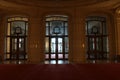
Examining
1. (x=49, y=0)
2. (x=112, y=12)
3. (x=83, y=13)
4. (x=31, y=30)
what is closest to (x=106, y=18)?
(x=112, y=12)

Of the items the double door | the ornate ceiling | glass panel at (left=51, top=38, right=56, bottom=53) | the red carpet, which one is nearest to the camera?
the red carpet

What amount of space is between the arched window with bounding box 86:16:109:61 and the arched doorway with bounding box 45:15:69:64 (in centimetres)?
247

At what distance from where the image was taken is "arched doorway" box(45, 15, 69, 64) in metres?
20.9

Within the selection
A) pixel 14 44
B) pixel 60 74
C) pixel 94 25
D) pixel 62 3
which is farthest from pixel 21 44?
pixel 60 74

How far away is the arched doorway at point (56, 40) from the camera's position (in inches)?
822

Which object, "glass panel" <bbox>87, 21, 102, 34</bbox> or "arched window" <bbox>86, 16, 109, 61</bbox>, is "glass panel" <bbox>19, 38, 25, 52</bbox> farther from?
"glass panel" <bbox>87, 21, 102, 34</bbox>

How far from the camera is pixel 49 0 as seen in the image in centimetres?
1702

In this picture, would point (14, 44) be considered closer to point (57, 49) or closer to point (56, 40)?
point (56, 40)

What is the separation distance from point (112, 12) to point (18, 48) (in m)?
10.4

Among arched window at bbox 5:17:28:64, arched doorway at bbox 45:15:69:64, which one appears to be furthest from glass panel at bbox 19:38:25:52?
arched doorway at bbox 45:15:69:64

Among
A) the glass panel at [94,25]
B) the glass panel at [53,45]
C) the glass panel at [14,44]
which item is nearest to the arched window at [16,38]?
the glass panel at [14,44]

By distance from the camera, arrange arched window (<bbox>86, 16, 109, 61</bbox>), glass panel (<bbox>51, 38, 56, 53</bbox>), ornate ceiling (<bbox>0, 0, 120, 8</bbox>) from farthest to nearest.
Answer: glass panel (<bbox>51, 38, 56, 53</bbox>) → arched window (<bbox>86, 16, 109, 61</bbox>) → ornate ceiling (<bbox>0, 0, 120, 8</bbox>)

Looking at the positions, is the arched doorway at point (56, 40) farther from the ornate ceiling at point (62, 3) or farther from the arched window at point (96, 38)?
the ornate ceiling at point (62, 3)

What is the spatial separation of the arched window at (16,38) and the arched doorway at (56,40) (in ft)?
8.07
